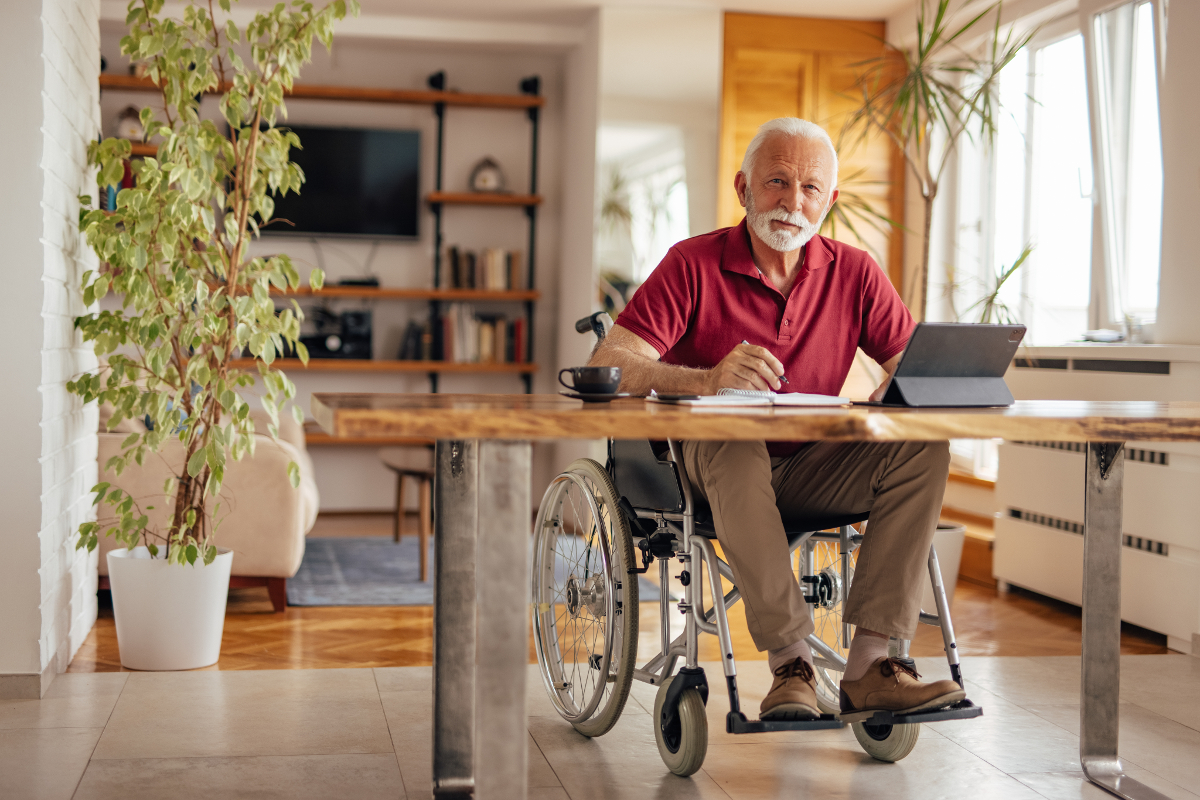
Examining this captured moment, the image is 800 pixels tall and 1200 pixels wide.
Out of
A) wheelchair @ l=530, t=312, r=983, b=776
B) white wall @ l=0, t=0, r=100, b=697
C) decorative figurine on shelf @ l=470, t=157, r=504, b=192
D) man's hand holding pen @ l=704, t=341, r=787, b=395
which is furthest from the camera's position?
decorative figurine on shelf @ l=470, t=157, r=504, b=192

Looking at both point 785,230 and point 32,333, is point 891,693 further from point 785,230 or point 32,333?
point 32,333

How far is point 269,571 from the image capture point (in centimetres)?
365

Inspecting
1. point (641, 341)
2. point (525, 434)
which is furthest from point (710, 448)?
point (525, 434)

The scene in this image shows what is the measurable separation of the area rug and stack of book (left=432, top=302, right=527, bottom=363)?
47.6 inches

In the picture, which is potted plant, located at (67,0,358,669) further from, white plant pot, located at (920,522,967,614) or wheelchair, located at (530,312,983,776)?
white plant pot, located at (920,522,967,614)

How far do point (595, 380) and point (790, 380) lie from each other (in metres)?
0.65

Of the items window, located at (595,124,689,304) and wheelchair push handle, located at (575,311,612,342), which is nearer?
wheelchair push handle, located at (575,311,612,342)

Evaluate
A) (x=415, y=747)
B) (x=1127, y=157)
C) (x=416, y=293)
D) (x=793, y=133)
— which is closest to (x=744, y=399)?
(x=793, y=133)

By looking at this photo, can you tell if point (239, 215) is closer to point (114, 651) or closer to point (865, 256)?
point (114, 651)

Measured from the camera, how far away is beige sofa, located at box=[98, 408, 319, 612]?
3574mm

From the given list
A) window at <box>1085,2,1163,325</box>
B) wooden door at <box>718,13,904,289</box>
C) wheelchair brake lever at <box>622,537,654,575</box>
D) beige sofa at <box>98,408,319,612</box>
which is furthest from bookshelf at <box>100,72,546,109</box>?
wheelchair brake lever at <box>622,537,654,575</box>

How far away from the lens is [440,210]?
628cm

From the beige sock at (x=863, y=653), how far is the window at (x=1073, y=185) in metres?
2.38

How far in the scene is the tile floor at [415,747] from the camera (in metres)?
2.05
